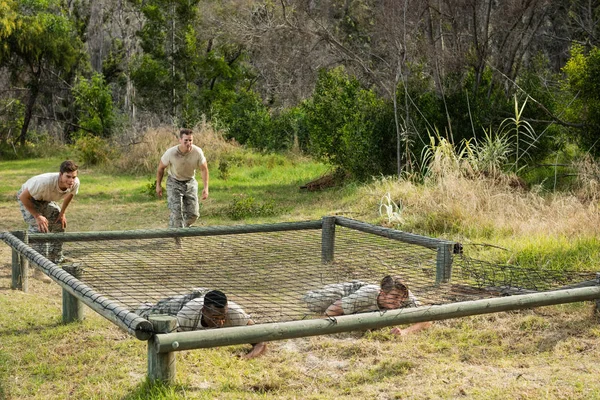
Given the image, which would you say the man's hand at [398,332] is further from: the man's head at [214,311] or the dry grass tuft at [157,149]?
the dry grass tuft at [157,149]

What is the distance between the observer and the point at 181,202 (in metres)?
9.52

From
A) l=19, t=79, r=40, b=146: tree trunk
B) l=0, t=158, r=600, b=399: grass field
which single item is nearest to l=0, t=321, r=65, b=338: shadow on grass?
l=0, t=158, r=600, b=399: grass field

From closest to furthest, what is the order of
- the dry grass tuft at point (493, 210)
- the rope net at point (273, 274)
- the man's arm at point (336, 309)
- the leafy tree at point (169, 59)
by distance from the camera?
the man's arm at point (336, 309), the rope net at point (273, 274), the dry grass tuft at point (493, 210), the leafy tree at point (169, 59)

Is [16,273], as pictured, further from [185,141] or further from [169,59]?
[169,59]

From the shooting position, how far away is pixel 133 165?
18266 mm

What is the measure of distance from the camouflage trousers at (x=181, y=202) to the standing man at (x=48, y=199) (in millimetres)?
1639

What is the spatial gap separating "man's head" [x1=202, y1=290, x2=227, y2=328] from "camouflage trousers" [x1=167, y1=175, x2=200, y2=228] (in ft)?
14.9

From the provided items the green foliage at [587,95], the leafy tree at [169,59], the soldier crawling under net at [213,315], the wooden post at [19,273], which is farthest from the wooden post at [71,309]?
the leafy tree at [169,59]

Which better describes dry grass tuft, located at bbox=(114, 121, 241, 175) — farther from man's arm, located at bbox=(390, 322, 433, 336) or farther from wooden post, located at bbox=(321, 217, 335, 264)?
man's arm, located at bbox=(390, 322, 433, 336)

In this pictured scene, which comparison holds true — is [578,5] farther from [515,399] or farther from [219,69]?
[515,399]

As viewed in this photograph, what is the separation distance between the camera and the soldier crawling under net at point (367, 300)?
5449mm

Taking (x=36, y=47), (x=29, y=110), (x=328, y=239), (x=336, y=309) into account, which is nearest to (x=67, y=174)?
(x=328, y=239)

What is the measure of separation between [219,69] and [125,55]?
8326mm

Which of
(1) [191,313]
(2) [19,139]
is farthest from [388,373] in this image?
(2) [19,139]
